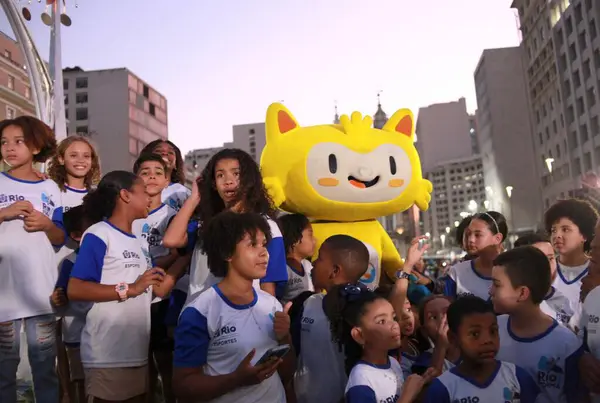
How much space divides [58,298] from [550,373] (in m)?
2.64

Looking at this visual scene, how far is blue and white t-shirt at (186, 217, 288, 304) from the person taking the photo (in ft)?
9.68

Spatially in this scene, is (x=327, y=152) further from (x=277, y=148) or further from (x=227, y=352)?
(x=227, y=352)

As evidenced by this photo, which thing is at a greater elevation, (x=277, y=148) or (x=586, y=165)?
(x=586, y=165)

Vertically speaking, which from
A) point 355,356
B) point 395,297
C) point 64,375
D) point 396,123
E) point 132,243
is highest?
point 396,123

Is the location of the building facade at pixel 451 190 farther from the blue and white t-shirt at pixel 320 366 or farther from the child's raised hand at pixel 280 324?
the child's raised hand at pixel 280 324

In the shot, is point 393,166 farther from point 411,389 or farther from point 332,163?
point 411,389

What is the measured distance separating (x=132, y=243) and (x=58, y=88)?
803cm

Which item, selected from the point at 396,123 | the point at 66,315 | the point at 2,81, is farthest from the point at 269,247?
the point at 2,81

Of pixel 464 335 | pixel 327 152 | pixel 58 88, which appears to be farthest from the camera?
pixel 58 88

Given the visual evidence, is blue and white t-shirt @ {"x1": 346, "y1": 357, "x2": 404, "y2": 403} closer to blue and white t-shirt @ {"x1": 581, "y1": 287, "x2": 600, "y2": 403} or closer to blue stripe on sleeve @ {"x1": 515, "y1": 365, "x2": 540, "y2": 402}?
blue stripe on sleeve @ {"x1": 515, "y1": 365, "x2": 540, "y2": 402}

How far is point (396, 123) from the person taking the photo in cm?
574

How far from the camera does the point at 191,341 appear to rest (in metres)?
2.32

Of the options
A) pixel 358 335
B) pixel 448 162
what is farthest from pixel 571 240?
pixel 448 162

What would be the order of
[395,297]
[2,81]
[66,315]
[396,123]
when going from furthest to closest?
[2,81], [396,123], [66,315], [395,297]
